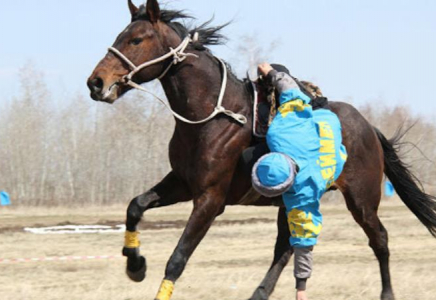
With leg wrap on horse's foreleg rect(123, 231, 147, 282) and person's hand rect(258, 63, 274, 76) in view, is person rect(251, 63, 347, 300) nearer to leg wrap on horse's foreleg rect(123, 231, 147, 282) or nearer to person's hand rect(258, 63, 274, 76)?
person's hand rect(258, 63, 274, 76)

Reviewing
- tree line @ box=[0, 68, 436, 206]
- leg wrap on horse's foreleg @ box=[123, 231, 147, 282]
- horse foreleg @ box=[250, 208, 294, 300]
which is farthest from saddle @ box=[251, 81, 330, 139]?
tree line @ box=[0, 68, 436, 206]

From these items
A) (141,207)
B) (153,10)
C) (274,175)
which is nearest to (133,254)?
(141,207)

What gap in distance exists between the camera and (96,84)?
19.6 feet

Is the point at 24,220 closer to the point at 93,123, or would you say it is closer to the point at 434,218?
the point at 434,218

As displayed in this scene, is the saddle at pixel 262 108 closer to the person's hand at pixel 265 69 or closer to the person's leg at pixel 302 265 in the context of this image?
the person's hand at pixel 265 69

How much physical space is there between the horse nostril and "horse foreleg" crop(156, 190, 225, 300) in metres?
1.17

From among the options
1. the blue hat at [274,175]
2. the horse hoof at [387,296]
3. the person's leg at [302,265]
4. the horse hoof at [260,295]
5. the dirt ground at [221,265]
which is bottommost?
the dirt ground at [221,265]

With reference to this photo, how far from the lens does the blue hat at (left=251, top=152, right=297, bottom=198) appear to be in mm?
5684

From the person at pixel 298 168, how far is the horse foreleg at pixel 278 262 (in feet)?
3.51

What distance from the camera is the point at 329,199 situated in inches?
1345

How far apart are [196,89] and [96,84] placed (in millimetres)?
889

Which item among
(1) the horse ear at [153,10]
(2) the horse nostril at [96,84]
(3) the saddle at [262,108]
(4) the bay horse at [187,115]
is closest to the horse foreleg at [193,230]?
(4) the bay horse at [187,115]

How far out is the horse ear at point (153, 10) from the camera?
6336mm

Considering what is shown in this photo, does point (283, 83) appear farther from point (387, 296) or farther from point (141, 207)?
point (387, 296)
